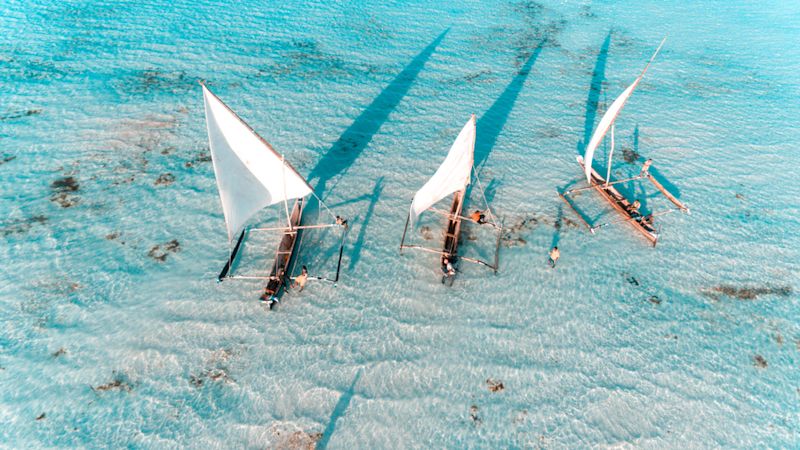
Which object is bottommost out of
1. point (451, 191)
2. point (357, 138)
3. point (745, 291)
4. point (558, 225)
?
point (745, 291)

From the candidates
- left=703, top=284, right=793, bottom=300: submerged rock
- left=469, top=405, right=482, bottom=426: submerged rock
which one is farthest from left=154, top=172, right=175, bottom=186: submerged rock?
left=703, top=284, right=793, bottom=300: submerged rock

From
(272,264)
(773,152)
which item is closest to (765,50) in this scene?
(773,152)

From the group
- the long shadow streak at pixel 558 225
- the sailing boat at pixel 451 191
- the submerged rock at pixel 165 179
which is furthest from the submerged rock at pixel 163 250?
the long shadow streak at pixel 558 225

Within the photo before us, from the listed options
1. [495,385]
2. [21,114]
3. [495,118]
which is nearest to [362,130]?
[495,118]

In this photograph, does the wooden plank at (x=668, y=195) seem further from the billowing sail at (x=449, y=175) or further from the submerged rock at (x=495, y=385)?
the submerged rock at (x=495, y=385)

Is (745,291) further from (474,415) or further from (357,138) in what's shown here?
(357,138)

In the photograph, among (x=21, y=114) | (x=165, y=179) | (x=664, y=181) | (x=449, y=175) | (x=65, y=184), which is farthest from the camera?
(x=21, y=114)

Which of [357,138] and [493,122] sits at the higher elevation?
[493,122]

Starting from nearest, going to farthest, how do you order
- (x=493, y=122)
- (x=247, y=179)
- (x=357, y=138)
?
(x=247, y=179) < (x=357, y=138) < (x=493, y=122)
